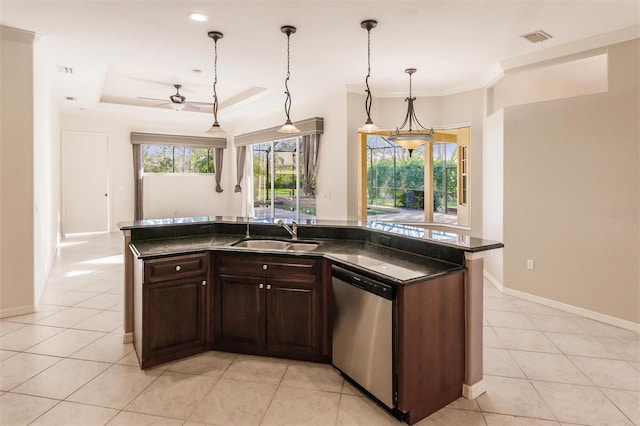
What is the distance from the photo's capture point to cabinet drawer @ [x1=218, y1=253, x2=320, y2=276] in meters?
2.71

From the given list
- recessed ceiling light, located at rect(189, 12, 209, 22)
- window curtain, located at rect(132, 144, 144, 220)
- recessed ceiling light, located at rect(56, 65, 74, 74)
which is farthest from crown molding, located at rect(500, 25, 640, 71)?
window curtain, located at rect(132, 144, 144, 220)

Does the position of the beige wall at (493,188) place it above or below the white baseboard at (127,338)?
above

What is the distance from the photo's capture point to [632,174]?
11.5ft

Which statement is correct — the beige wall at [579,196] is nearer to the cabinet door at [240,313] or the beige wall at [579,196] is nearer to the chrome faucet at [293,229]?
the chrome faucet at [293,229]

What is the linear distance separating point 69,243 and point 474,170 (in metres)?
7.79

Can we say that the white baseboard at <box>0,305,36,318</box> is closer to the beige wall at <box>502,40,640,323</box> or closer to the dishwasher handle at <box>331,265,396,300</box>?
the dishwasher handle at <box>331,265,396,300</box>

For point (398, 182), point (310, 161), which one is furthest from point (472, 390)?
Result: point (310, 161)

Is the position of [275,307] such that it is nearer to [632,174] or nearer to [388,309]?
[388,309]

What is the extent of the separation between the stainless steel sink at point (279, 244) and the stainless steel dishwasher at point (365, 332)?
0.62m

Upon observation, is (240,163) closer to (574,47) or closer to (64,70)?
(64,70)

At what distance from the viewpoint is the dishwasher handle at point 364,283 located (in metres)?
2.11

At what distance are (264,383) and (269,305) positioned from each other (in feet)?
1.76

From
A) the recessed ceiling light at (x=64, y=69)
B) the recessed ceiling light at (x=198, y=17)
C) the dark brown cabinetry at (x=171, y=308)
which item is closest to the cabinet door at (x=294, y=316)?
the dark brown cabinetry at (x=171, y=308)

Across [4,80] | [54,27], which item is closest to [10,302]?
[4,80]
